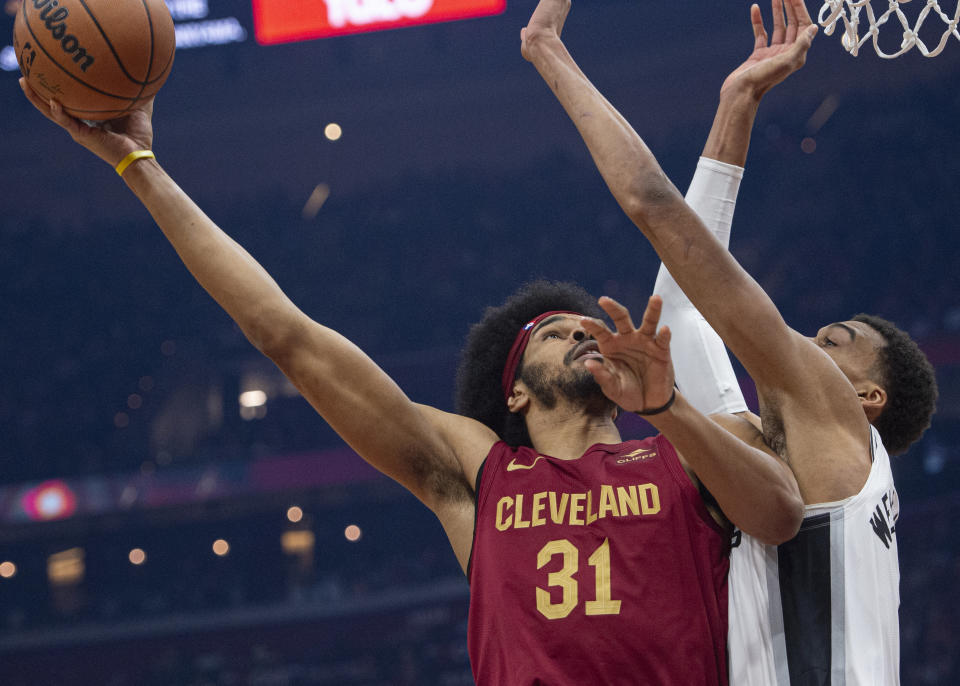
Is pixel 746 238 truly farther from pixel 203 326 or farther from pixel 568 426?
pixel 568 426

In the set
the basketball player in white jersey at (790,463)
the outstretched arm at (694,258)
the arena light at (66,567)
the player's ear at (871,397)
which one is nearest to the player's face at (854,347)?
the player's ear at (871,397)

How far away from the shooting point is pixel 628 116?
45.5 feet

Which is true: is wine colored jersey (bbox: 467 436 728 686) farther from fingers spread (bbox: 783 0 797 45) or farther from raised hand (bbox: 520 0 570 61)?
fingers spread (bbox: 783 0 797 45)

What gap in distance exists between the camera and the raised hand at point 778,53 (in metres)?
2.50

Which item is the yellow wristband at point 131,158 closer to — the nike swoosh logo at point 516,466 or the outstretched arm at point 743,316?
the outstretched arm at point 743,316

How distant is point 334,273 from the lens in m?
14.0

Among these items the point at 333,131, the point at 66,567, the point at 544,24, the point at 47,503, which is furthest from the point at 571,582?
the point at 333,131

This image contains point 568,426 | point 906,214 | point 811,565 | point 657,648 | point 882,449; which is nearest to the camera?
point 657,648

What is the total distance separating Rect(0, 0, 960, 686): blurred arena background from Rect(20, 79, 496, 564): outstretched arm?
32.2ft

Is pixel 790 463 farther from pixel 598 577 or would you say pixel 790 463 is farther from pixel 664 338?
pixel 664 338

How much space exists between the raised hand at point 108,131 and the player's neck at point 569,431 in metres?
1.28

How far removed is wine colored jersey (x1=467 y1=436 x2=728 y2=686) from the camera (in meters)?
2.07

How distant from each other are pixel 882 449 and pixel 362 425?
1.29m

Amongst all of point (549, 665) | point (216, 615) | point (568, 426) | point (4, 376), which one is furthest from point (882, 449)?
point (4, 376)
